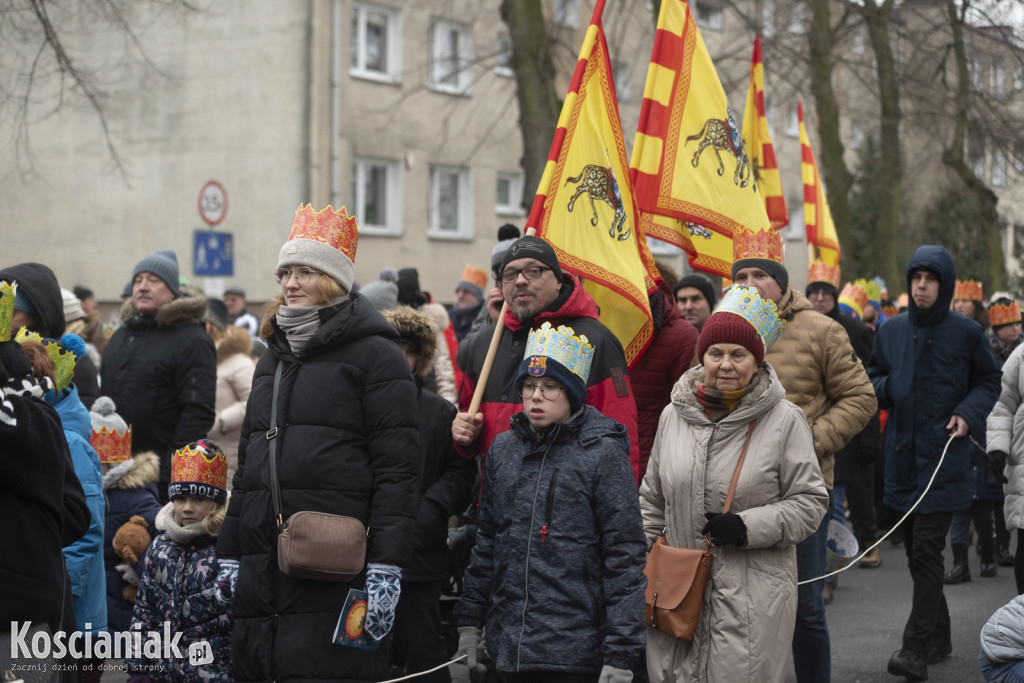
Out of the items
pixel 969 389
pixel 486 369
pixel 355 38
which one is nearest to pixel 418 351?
pixel 486 369

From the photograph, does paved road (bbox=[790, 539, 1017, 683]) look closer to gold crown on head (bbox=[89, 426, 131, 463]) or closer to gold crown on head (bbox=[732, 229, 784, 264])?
gold crown on head (bbox=[732, 229, 784, 264])

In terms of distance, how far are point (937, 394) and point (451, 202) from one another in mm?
19858

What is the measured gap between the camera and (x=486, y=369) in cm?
524

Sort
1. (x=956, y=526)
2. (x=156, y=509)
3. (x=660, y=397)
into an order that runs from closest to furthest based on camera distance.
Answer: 1. (x=660, y=397)
2. (x=156, y=509)
3. (x=956, y=526)

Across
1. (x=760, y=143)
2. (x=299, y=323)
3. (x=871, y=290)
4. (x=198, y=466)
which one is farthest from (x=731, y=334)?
(x=871, y=290)

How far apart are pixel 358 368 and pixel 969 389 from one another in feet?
12.6

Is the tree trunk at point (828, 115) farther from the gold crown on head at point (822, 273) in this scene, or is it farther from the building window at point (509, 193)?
the gold crown on head at point (822, 273)

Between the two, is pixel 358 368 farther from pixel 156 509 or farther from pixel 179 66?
pixel 179 66

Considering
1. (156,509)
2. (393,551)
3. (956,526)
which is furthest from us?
(956,526)

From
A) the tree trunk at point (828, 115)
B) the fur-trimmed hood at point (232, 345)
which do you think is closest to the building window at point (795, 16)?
the tree trunk at point (828, 115)

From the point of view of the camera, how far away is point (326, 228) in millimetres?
4797

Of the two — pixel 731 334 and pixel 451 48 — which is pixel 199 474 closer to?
pixel 731 334

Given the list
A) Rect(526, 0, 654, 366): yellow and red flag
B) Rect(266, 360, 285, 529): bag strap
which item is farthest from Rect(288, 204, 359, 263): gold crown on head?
Rect(526, 0, 654, 366): yellow and red flag

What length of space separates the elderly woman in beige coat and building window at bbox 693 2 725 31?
76.9ft
